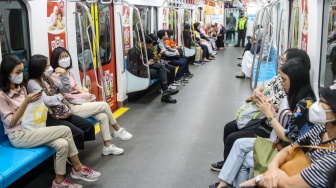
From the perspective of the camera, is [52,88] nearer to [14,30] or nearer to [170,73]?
[14,30]

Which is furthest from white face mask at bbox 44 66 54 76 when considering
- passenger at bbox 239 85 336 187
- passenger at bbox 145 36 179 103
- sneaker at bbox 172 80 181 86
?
sneaker at bbox 172 80 181 86

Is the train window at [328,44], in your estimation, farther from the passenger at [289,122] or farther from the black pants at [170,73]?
the black pants at [170,73]

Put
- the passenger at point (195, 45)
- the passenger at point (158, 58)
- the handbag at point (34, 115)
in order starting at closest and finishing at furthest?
the handbag at point (34, 115), the passenger at point (158, 58), the passenger at point (195, 45)

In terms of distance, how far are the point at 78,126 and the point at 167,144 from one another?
4.08 ft

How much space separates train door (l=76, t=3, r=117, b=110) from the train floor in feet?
A: 2.03

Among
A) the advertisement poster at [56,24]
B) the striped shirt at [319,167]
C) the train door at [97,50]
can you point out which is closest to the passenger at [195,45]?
the train door at [97,50]

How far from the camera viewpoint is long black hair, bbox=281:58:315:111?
2.73 meters

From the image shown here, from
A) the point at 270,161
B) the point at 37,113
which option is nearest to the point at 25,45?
the point at 37,113

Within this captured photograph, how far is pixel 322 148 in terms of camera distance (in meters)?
1.99

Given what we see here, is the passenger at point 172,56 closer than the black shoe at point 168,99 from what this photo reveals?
No

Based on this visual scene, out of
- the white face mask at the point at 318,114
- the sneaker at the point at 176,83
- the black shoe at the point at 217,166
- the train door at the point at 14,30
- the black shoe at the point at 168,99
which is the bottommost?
the black shoe at the point at 217,166

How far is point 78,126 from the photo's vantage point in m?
3.78

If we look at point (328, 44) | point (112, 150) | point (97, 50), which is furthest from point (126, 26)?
point (328, 44)

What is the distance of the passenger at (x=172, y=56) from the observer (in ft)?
26.5
